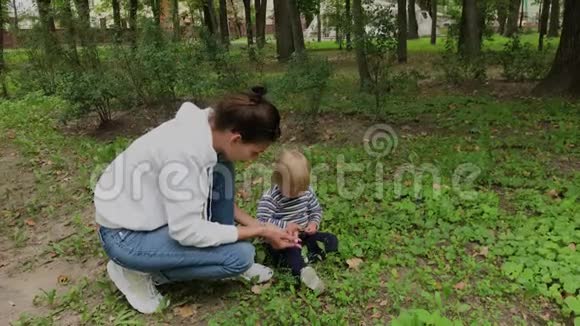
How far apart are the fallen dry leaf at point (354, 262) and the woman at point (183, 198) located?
497 mm

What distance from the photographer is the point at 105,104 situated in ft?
24.5

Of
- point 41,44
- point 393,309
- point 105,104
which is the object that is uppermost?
point 41,44

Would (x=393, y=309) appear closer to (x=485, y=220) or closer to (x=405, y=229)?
(x=405, y=229)

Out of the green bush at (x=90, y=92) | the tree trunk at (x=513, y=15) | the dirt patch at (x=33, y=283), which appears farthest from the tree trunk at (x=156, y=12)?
the tree trunk at (x=513, y=15)

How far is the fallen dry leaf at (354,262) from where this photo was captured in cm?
319

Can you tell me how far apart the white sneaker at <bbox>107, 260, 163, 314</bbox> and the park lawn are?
6 cm

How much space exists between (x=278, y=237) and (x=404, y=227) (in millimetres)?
1196

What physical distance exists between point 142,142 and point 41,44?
24.6 ft

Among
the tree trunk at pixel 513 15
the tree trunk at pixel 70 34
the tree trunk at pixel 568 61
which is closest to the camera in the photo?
the tree trunk at pixel 568 61

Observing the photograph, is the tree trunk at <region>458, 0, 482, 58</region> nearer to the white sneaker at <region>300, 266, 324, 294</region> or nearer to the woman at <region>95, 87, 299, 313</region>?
the white sneaker at <region>300, 266, 324, 294</region>

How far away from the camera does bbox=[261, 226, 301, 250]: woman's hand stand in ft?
9.11

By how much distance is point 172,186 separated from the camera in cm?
251

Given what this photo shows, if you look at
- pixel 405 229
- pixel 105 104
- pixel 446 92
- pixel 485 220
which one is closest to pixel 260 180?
pixel 405 229

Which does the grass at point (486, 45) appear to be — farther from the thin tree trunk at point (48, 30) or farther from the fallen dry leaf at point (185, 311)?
the fallen dry leaf at point (185, 311)
